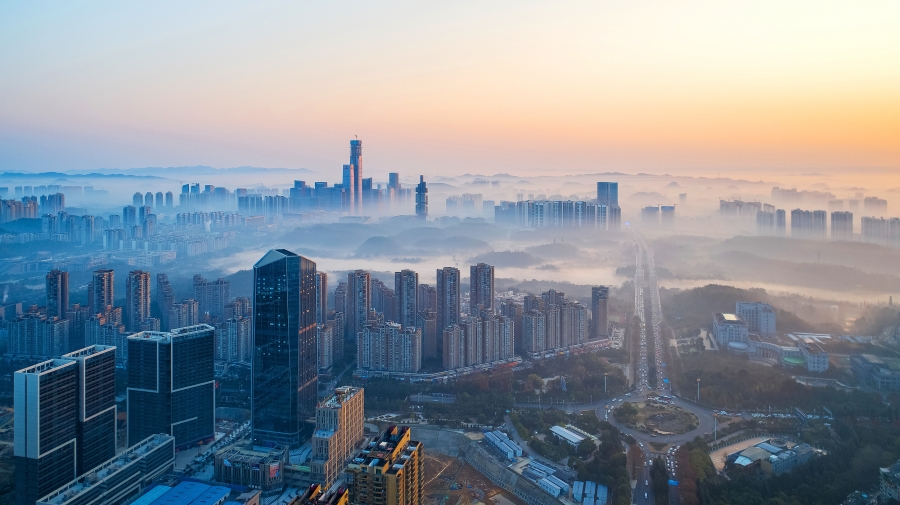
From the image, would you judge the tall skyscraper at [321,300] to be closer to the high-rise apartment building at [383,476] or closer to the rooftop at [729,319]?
the high-rise apartment building at [383,476]

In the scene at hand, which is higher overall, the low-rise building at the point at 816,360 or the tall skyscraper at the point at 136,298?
the tall skyscraper at the point at 136,298

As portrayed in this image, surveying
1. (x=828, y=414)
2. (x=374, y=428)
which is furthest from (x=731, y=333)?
(x=374, y=428)

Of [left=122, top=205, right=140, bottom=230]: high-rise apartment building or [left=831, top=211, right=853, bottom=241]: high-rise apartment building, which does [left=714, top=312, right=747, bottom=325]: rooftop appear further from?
[left=122, top=205, right=140, bottom=230]: high-rise apartment building

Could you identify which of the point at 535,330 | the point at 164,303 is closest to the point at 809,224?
the point at 535,330

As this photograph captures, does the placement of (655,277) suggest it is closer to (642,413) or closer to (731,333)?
(731,333)

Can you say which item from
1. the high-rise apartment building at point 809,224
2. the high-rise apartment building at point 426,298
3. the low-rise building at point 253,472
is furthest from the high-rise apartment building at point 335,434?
the high-rise apartment building at point 809,224

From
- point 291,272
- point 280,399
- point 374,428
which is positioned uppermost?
point 291,272
